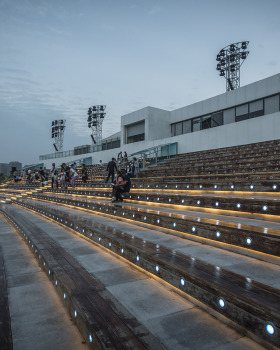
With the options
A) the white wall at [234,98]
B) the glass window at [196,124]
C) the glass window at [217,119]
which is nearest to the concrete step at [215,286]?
the white wall at [234,98]

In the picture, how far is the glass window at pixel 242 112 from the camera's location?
17.8 metres

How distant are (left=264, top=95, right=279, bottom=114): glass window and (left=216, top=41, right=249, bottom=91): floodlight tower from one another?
48.7 feet

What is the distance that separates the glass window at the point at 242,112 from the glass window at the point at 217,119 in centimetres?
123

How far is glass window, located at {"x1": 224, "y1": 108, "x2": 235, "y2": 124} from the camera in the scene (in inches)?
733

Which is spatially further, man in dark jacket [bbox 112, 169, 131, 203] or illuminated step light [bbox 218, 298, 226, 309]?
man in dark jacket [bbox 112, 169, 131, 203]

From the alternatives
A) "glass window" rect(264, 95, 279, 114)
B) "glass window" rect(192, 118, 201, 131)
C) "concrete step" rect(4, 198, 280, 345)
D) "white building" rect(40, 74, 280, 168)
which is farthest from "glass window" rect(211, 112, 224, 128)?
"concrete step" rect(4, 198, 280, 345)

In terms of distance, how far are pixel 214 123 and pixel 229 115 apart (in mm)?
1301

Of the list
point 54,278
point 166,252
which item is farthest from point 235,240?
point 54,278

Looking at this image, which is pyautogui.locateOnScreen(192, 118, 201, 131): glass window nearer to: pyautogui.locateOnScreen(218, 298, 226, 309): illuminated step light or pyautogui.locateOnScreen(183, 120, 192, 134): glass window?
pyautogui.locateOnScreen(183, 120, 192, 134): glass window

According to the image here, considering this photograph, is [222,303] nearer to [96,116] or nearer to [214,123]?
[214,123]

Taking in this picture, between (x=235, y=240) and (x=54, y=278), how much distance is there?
7.07 feet

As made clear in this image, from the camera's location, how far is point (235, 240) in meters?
2.78

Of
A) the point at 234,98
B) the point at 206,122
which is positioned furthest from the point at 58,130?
the point at 234,98

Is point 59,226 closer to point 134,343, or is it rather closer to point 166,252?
point 166,252
